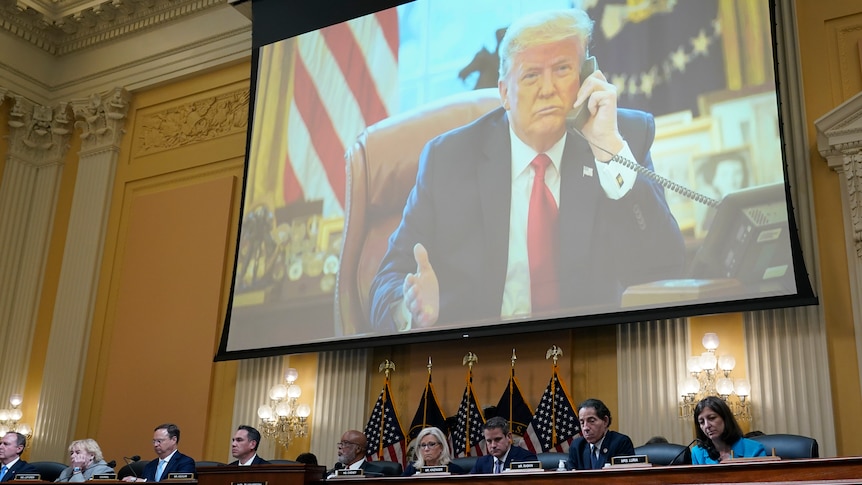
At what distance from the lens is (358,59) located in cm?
947

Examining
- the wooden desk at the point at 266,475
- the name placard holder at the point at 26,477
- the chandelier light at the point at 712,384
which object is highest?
the chandelier light at the point at 712,384

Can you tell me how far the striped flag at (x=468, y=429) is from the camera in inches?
308

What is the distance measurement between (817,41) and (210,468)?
564 cm

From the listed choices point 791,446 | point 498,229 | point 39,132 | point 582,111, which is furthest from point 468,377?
point 39,132

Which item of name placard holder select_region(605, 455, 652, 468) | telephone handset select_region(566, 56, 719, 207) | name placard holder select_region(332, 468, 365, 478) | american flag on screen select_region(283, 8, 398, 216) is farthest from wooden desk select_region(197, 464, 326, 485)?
american flag on screen select_region(283, 8, 398, 216)

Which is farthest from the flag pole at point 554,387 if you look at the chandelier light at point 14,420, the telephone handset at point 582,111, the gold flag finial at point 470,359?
the chandelier light at point 14,420

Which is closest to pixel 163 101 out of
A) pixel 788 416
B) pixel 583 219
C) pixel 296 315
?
pixel 296 315

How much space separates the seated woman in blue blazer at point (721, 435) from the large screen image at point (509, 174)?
2086 millimetres

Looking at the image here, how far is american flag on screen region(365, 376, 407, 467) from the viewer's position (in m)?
→ 8.21

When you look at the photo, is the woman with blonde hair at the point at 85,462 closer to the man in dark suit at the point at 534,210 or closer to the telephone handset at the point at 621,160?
the man in dark suit at the point at 534,210

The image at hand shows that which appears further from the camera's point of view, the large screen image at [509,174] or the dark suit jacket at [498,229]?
the dark suit jacket at [498,229]

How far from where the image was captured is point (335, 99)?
31.2ft

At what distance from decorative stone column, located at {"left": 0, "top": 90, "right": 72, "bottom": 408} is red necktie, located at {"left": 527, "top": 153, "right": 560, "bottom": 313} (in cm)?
646

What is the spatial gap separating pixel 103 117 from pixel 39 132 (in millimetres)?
912
